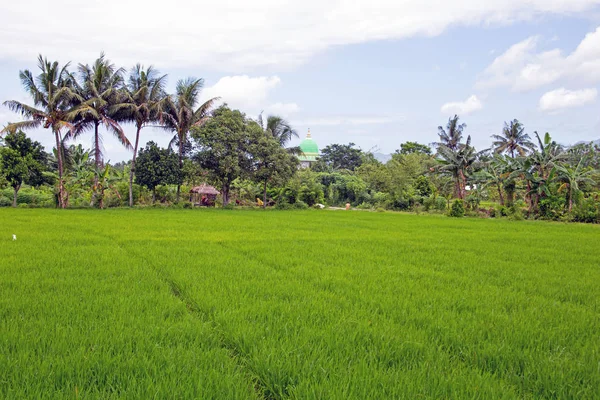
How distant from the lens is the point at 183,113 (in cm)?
2227

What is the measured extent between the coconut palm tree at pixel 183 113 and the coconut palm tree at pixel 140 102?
24.7 inches

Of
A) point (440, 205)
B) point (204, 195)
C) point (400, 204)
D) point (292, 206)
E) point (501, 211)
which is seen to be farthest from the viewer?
point (204, 195)

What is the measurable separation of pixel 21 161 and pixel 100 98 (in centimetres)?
459

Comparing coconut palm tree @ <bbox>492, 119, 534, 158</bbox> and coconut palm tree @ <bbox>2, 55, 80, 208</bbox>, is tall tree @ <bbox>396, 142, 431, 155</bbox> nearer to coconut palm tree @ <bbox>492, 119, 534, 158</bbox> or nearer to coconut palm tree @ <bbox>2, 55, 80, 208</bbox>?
coconut palm tree @ <bbox>492, 119, 534, 158</bbox>

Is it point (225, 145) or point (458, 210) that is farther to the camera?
point (225, 145)

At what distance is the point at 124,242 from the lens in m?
8.66

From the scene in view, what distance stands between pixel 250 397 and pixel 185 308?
1784mm

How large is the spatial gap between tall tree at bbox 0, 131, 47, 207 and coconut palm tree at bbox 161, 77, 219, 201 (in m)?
6.28

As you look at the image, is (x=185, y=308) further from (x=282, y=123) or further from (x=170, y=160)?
(x=282, y=123)

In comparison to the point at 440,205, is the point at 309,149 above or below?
above

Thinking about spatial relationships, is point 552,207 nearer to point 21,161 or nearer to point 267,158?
point 267,158

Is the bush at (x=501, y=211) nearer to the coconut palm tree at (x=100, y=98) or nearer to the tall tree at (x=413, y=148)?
the coconut palm tree at (x=100, y=98)

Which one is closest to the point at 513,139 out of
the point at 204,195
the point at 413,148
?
the point at 413,148

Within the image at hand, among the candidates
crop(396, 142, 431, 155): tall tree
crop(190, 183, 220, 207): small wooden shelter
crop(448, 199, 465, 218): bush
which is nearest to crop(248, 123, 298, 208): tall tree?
crop(190, 183, 220, 207): small wooden shelter
